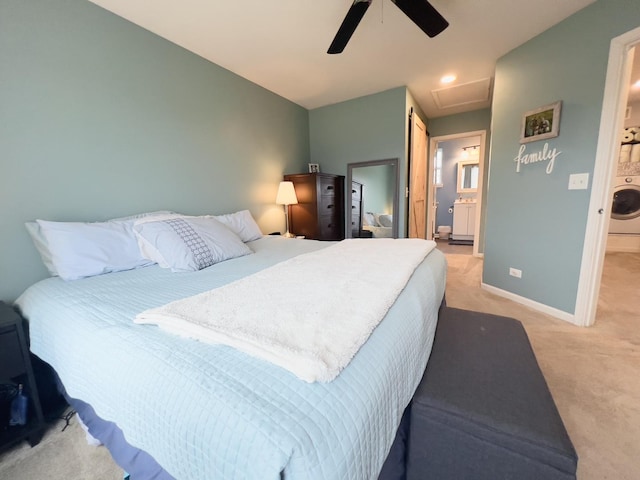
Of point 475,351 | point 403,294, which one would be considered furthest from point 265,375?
point 475,351

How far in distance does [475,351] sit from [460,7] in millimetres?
2421

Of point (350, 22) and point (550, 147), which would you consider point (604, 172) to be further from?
point (350, 22)

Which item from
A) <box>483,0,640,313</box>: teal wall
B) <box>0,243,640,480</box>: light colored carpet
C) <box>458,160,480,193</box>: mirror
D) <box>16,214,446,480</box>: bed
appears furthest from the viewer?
<box>458,160,480,193</box>: mirror

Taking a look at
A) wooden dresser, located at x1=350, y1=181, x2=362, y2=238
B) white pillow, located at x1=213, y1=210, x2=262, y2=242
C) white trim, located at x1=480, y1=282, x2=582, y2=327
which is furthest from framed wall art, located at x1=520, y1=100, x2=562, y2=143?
white pillow, located at x1=213, y1=210, x2=262, y2=242

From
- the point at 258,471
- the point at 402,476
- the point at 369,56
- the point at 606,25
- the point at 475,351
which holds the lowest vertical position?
the point at 402,476

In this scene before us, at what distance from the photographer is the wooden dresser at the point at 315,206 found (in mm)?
3348

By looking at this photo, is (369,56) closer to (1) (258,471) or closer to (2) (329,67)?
(2) (329,67)

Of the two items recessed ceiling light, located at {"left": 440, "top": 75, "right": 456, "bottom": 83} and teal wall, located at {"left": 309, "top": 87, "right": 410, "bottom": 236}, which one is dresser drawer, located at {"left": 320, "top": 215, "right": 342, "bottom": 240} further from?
recessed ceiling light, located at {"left": 440, "top": 75, "right": 456, "bottom": 83}

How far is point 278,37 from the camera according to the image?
7.27ft

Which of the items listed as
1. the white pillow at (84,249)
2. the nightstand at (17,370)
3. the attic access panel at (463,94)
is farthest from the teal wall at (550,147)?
the nightstand at (17,370)

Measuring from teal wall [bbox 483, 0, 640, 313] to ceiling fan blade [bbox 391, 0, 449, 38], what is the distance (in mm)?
1301

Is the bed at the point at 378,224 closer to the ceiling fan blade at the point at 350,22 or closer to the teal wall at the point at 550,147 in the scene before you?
the teal wall at the point at 550,147

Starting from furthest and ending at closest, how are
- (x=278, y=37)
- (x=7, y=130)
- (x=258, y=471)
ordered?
1. (x=278, y=37)
2. (x=7, y=130)
3. (x=258, y=471)

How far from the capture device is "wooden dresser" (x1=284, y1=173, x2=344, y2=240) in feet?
11.0
